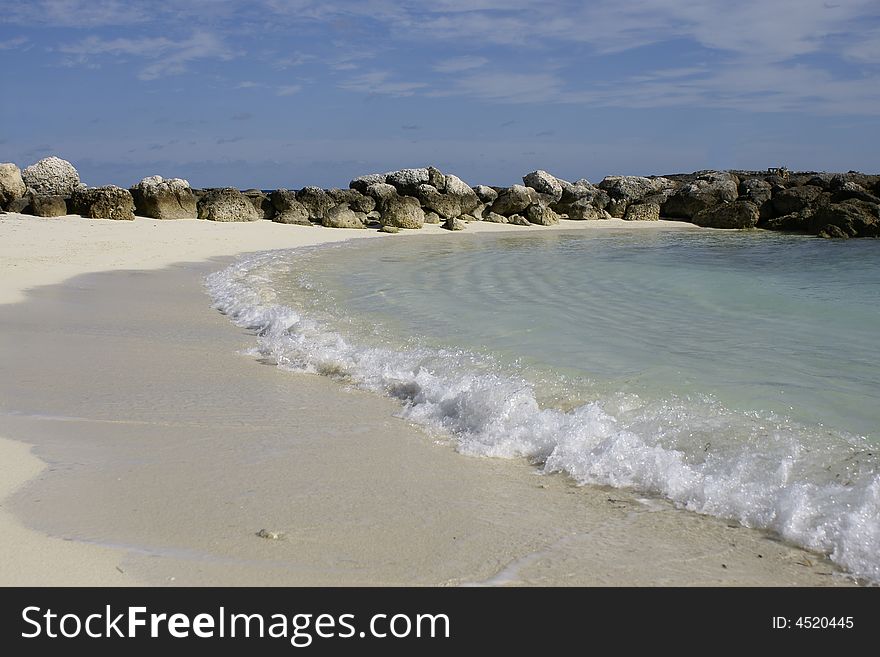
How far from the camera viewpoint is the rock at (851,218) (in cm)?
2233

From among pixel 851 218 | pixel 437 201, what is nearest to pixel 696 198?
pixel 851 218

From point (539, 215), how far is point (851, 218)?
31.1 ft

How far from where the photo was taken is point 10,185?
21141 mm

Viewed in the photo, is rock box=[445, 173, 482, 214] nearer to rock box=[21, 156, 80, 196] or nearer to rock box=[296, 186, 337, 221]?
rock box=[296, 186, 337, 221]

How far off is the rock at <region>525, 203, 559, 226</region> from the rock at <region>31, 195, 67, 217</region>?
47.6 ft

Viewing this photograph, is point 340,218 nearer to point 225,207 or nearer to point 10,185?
point 225,207

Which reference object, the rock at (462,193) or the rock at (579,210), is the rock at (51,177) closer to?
the rock at (462,193)

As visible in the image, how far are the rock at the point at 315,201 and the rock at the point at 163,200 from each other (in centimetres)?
349

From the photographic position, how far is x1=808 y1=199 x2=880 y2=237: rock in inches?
879

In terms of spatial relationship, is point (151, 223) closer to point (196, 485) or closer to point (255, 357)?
point (255, 357)

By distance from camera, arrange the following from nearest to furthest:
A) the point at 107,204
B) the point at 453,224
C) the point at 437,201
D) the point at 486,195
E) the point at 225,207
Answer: the point at 107,204 < the point at 225,207 < the point at 453,224 < the point at 437,201 < the point at 486,195

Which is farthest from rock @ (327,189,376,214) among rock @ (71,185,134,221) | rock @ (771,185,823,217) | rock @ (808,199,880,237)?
rock @ (771,185,823,217)
